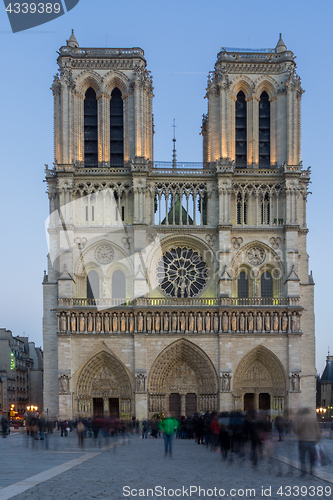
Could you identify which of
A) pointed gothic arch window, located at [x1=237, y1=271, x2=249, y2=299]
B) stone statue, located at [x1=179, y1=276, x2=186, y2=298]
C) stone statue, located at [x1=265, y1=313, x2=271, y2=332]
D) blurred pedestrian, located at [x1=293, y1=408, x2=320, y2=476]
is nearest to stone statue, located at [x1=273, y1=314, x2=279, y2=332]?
stone statue, located at [x1=265, y1=313, x2=271, y2=332]

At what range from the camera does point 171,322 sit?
44219mm

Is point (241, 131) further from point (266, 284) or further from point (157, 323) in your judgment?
point (157, 323)

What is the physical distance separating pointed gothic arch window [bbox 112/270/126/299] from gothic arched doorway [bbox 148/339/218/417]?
5026 millimetres

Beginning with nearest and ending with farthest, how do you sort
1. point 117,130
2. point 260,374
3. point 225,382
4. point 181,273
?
point 225,382 → point 260,374 → point 181,273 → point 117,130

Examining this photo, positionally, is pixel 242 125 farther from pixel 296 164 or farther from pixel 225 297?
pixel 225 297

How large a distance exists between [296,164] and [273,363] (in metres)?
13.3

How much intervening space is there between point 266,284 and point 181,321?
21.6 ft

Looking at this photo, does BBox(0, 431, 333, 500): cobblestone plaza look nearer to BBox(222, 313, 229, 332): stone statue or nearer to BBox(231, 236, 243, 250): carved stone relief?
BBox(222, 313, 229, 332): stone statue

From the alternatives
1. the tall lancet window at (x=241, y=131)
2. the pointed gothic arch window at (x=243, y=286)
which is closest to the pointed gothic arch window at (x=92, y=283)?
the pointed gothic arch window at (x=243, y=286)

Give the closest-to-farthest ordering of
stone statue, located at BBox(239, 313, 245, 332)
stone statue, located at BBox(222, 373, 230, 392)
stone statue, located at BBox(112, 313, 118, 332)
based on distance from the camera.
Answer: stone statue, located at BBox(222, 373, 230, 392) → stone statue, located at BBox(112, 313, 118, 332) → stone statue, located at BBox(239, 313, 245, 332)

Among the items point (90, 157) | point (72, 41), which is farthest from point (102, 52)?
point (90, 157)

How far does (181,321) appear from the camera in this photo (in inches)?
1738

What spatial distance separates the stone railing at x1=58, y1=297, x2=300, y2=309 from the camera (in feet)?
145

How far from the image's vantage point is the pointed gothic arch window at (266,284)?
46.4 m
